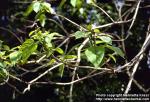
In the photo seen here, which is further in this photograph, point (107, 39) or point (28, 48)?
point (28, 48)

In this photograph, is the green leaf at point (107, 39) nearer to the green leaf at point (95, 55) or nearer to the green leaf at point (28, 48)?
the green leaf at point (95, 55)

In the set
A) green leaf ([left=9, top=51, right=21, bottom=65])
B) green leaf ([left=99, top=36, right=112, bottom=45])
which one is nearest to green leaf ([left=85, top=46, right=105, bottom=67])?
green leaf ([left=99, top=36, right=112, bottom=45])

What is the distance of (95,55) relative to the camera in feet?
4.49

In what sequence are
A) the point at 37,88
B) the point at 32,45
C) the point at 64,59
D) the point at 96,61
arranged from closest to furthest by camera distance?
the point at 96,61, the point at 32,45, the point at 64,59, the point at 37,88

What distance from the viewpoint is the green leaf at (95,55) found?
4.46ft

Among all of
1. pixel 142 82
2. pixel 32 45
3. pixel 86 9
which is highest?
pixel 86 9

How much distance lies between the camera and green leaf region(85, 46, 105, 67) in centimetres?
136

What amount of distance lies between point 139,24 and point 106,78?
78 cm

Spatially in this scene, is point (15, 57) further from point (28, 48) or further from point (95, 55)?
point (95, 55)

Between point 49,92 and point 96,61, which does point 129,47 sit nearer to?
point 49,92

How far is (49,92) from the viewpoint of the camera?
5.13m

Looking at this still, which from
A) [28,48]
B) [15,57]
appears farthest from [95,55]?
[15,57]

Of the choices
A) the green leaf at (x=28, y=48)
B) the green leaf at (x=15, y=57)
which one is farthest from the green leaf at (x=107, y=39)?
the green leaf at (x=15, y=57)

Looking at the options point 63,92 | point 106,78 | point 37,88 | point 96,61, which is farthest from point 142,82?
point 96,61
